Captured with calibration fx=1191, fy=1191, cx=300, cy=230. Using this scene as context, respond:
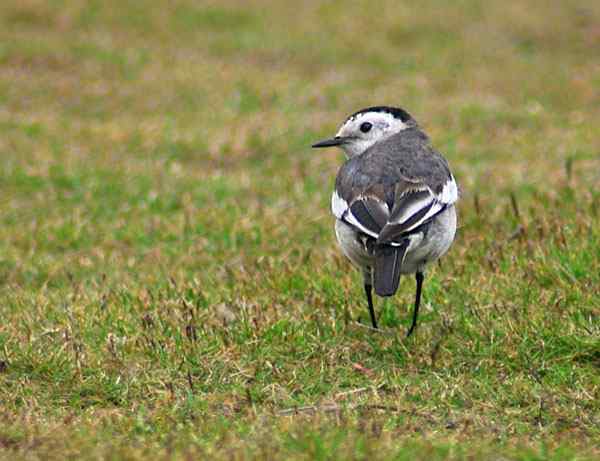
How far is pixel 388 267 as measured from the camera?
21.5 feet

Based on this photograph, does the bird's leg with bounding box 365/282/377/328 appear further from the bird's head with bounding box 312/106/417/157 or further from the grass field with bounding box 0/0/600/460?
the bird's head with bounding box 312/106/417/157

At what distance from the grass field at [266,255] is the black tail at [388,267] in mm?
483

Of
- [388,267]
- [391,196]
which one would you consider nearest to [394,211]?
[391,196]

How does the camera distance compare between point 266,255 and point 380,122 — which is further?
point 266,255

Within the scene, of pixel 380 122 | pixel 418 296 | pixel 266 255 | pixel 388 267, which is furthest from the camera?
pixel 266 255

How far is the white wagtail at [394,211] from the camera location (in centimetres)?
663

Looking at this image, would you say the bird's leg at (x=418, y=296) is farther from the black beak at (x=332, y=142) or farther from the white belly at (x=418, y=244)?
the black beak at (x=332, y=142)

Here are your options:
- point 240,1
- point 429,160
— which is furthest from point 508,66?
point 429,160

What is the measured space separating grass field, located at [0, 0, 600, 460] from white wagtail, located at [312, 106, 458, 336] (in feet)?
1.55

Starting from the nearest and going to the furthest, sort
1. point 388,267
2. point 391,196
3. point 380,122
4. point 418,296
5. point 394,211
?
1. point 388,267
2. point 394,211
3. point 391,196
4. point 418,296
5. point 380,122

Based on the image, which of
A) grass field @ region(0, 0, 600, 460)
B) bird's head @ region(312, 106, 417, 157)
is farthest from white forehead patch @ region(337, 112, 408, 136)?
grass field @ region(0, 0, 600, 460)

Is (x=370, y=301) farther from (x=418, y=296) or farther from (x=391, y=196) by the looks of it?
(x=391, y=196)

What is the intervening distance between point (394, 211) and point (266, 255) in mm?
2585

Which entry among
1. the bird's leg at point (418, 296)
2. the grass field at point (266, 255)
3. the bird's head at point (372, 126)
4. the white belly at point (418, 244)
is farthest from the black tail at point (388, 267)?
the bird's head at point (372, 126)
